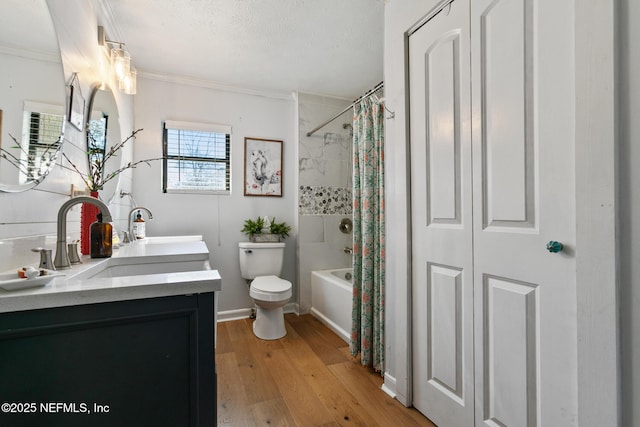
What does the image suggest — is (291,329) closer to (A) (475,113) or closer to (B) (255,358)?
(B) (255,358)

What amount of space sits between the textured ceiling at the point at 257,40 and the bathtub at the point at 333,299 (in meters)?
1.90

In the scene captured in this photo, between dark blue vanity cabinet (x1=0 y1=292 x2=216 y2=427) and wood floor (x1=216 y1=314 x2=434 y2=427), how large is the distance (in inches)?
34.0

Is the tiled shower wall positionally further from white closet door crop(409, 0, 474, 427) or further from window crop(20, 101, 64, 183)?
window crop(20, 101, 64, 183)

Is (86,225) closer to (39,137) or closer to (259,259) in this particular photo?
(39,137)

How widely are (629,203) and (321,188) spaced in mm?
2459

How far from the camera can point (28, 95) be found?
96 cm

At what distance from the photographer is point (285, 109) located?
307 centimetres

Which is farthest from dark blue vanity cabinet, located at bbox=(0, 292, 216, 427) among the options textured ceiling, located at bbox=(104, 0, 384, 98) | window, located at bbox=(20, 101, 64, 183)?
textured ceiling, located at bbox=(104, 0, 384, 98)

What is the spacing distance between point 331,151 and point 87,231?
2.30 metres

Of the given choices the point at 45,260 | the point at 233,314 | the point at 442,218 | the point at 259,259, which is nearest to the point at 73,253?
the point at 45,260

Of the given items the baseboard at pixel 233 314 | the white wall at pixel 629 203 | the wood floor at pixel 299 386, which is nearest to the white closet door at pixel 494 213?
the white wall at pixel 629 203

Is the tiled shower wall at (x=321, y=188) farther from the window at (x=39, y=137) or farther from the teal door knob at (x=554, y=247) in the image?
the teal door knob at (x=554, y=247)

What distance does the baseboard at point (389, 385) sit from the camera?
5.33ft

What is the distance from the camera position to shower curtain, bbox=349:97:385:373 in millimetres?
1897
